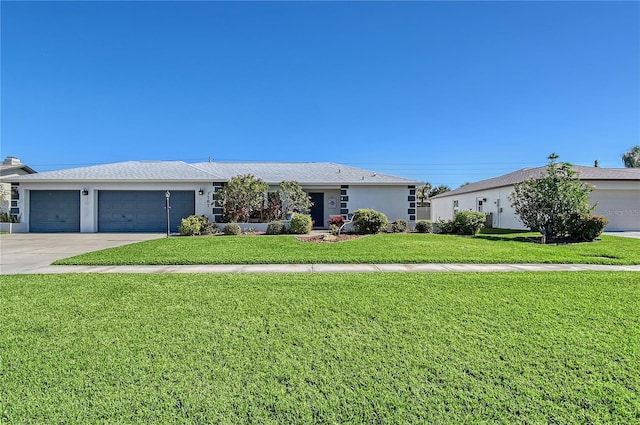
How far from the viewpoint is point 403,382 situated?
2.44 metres

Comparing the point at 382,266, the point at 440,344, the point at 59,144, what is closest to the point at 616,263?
the point at 382,266

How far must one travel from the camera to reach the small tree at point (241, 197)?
14203mm

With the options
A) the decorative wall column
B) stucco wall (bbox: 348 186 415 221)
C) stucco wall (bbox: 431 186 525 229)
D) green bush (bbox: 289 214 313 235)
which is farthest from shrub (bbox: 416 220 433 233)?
stucco wall (bbox: 431 186 525 229)

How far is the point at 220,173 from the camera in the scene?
1819 cm

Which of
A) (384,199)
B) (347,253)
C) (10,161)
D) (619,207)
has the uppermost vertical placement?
(10,161)

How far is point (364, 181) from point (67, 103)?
16.7m

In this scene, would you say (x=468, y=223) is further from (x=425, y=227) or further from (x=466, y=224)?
(x=425, y=227)

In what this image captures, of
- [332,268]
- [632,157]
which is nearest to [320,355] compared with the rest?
[332,268]

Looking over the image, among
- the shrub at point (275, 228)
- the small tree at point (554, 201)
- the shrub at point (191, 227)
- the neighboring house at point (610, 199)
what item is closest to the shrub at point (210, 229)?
the shrub at point (191, 227)

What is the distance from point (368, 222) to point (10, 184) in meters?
21.3

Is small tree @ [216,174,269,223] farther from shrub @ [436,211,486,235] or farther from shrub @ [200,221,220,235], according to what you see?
shrub @ [436,211,486,235]

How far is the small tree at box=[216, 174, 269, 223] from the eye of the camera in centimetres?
1420

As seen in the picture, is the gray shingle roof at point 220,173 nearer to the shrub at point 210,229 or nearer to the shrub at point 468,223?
the shrub at point 210,229

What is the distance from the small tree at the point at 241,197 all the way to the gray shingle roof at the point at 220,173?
5.27ft
